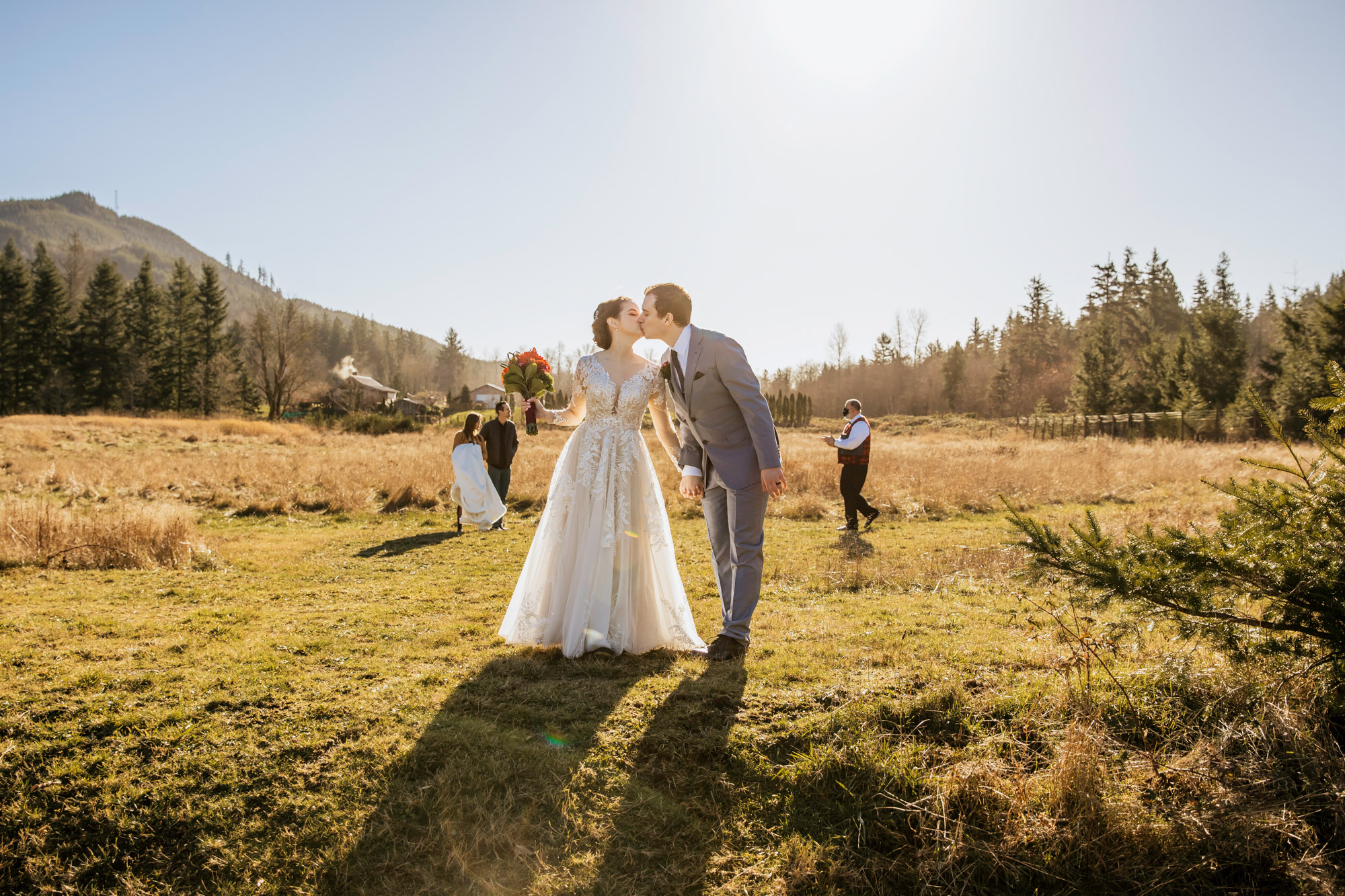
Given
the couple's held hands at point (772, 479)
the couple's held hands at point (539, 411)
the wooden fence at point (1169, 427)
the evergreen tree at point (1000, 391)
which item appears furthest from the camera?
the evergreen tree at point (1000, 391)

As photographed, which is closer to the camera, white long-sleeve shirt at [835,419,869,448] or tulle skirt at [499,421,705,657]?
tulle skirt at [499,421,705,657]

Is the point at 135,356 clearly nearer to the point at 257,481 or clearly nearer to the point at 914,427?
the point at 257,481

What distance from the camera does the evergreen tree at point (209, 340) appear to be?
49031 millimetres

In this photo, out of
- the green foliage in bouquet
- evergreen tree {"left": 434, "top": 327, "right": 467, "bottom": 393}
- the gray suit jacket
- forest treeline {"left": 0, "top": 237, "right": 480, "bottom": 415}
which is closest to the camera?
the green foliage in bouquet

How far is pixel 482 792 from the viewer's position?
267cm

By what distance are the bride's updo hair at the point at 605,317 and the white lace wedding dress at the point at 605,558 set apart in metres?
0.19

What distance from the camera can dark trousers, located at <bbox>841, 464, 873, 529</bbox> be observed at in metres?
10.2

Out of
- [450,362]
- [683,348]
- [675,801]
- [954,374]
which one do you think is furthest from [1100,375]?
[450,362]

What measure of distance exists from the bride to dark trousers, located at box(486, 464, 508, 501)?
666 cm

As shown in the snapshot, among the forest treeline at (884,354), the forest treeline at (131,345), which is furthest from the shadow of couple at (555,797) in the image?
the forest treeline at (131,345)

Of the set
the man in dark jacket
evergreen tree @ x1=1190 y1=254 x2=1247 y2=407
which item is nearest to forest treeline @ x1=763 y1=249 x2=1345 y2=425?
evergreen tree @ x1=1190 y1=254 x2=1247 y2=407

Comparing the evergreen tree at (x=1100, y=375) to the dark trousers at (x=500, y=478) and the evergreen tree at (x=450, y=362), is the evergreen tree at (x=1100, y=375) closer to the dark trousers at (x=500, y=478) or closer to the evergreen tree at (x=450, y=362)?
the dark trousers at (x=500, y=478)

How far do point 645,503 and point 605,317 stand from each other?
1.36 metres

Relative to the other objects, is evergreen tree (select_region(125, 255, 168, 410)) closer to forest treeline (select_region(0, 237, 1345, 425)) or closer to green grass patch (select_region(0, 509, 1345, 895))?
forest treeline (select_region(0, 237, 1345, 425))
